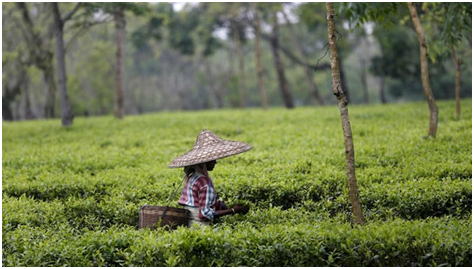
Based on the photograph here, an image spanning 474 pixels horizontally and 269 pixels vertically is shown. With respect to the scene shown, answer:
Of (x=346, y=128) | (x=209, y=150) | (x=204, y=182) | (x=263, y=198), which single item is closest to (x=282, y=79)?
(x=263, y=198)

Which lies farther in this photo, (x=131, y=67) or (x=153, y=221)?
(x=131, y=67)

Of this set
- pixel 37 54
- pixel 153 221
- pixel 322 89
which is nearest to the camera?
pixel 153 221

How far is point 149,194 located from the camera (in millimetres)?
9133

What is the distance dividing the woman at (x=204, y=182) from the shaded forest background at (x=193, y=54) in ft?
18.6

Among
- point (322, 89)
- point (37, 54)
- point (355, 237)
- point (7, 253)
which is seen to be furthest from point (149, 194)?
point (322, 89)

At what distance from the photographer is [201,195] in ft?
22.3

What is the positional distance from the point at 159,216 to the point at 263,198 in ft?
7.85

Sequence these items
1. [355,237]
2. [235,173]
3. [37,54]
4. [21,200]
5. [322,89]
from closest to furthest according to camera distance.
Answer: [355,237] < [21,200] < [235,173] < [37,54] < [322,89]

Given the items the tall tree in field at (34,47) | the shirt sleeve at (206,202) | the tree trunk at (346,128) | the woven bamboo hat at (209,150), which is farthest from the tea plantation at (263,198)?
the tall tree in field at (34,47)

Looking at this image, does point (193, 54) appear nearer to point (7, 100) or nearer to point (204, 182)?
point (7, 100)

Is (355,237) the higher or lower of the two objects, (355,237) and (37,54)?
the lower

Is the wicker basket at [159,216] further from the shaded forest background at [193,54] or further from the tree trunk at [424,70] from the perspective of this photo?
the tree trunk at [424,70]

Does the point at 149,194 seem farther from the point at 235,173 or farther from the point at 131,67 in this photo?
the point at 131,67

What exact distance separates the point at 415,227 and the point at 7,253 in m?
4.91
